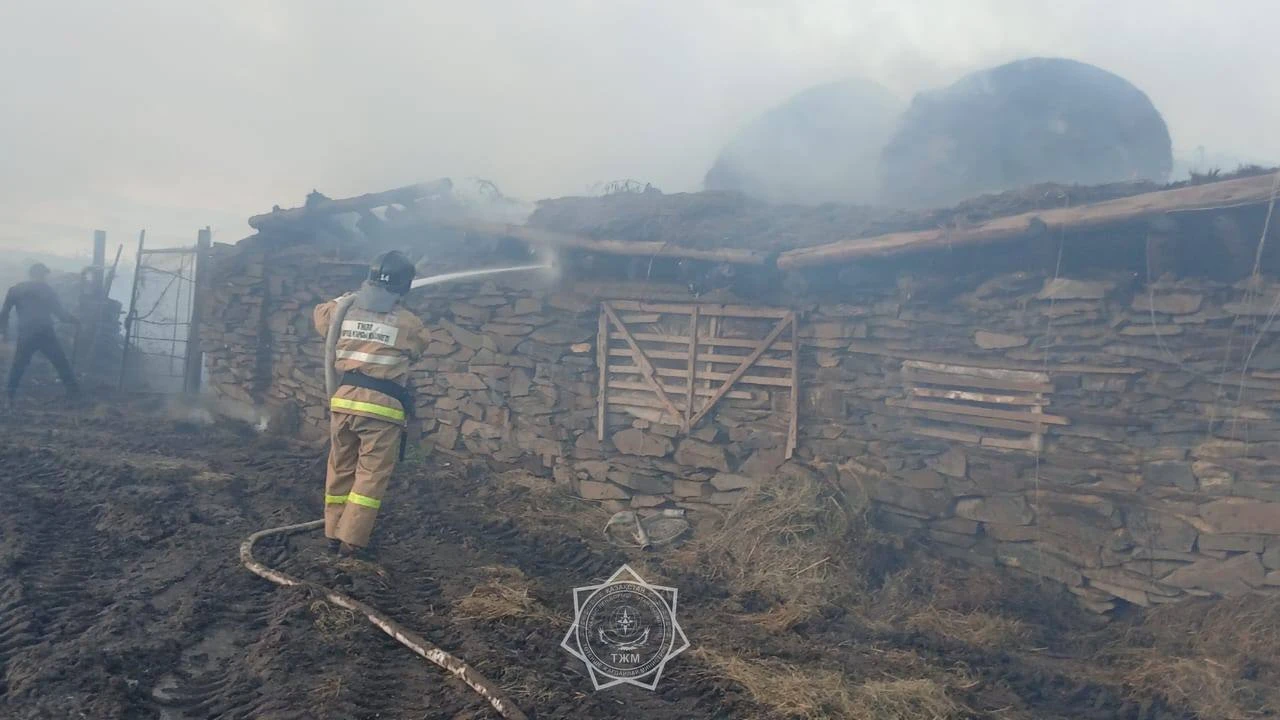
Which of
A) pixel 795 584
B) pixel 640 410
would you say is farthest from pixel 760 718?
pixel 640 410

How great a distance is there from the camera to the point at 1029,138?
12.0 meters

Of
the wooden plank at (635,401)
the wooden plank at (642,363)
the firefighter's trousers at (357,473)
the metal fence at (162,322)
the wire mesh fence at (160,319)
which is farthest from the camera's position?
the wire mesh fence at (160,319)

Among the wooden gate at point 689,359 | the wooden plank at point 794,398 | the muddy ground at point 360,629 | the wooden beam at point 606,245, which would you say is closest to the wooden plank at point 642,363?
the wooden gate at point 689,359

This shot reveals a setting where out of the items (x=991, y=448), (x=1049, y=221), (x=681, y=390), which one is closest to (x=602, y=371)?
(x=681, y=390)

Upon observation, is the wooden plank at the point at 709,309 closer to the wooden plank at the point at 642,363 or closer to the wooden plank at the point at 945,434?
the wooden plank at the point at 642,363

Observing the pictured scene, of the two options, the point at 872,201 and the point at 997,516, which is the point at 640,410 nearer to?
the point at 997,516

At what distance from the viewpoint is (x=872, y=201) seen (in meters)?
12.2

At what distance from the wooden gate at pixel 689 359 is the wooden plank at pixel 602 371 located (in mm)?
11

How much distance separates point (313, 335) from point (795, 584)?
8.13m

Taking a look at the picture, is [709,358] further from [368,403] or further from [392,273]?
[368,403]

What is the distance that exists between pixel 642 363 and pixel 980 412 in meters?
3.39

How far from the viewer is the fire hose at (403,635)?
144 inches

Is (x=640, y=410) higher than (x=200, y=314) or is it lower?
lower

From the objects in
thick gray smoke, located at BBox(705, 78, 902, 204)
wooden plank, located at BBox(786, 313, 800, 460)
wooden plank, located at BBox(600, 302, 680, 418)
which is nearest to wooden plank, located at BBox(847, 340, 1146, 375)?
wooden plank, located at BBox(786, 313, 800, 460)
